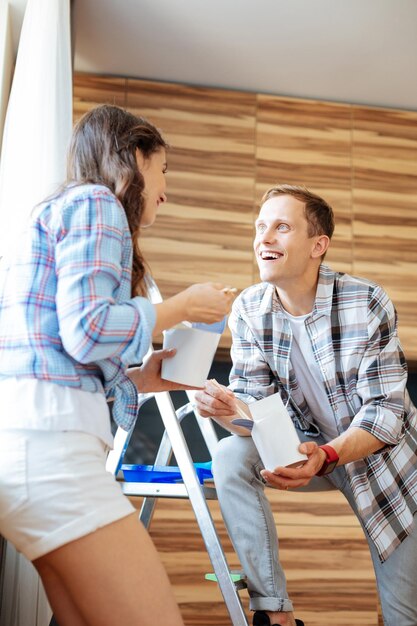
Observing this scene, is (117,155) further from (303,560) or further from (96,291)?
(303,560)

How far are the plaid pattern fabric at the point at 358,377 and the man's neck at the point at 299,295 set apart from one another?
3cm

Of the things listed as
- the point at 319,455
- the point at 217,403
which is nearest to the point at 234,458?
the point at 217,403

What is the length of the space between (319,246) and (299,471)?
733 millimetres

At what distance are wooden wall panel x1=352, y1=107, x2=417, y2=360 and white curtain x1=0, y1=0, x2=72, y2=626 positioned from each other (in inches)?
67.1

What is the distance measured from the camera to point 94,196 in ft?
3.84

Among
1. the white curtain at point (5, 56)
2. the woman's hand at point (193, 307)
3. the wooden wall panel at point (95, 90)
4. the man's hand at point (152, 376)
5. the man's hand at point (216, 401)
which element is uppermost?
the wooden wall panel at point (95, 90)

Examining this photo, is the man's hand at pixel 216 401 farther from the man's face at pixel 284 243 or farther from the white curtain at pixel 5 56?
the white curtain at pixel 5 56

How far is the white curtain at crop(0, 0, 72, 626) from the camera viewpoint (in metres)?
1.82

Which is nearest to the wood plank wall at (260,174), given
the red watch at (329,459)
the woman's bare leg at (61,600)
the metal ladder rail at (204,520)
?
the metal ladder rail at (204,520)

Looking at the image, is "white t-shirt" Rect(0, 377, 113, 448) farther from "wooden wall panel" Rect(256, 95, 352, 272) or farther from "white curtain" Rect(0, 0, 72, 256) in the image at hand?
"wooden wall panel" Rect(256, 95, 352, 272)

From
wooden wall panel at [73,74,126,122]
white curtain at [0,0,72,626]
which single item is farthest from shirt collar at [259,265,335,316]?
wooden wall panel at [73,74,126,122]

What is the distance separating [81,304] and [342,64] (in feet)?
8.99

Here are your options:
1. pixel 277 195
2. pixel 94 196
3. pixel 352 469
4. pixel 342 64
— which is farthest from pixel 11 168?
pixel 342 64

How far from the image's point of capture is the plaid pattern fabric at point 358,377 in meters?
1.83
